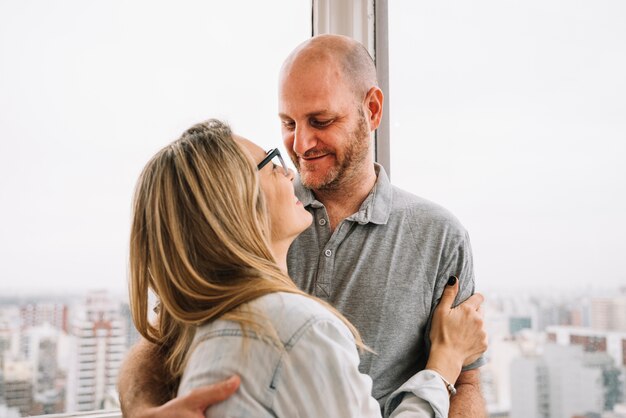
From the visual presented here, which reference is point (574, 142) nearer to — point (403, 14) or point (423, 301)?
point (423, 301)

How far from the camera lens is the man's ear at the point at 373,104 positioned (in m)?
1.77

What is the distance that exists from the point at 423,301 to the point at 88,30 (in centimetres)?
127

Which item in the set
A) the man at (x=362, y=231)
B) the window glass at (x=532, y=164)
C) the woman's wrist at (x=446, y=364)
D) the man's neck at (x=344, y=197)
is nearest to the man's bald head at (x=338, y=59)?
the man at (x=362, y=231)

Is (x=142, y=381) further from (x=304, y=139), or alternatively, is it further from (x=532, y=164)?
(x=532, y=164)

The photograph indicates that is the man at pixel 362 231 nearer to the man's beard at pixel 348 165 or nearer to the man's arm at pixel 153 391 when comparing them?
the man's beard at pixel 348 165

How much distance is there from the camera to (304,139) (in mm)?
1681

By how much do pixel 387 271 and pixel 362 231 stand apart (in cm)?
13

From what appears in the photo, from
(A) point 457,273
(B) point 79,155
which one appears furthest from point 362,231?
(B) point 79,155

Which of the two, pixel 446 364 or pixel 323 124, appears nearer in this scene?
pixel 446 364

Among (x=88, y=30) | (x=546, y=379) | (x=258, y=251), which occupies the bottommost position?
(x=546, y=379)

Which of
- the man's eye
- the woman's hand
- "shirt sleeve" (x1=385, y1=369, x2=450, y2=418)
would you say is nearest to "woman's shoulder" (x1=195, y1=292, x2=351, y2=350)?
"shirt sleeve" (x1=385, y1=369, x2=450, y2=418)

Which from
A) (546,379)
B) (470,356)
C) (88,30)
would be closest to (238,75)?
(88,30)

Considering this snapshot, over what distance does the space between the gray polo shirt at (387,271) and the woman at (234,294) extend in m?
0.23

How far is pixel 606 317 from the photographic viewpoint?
1467 mm
